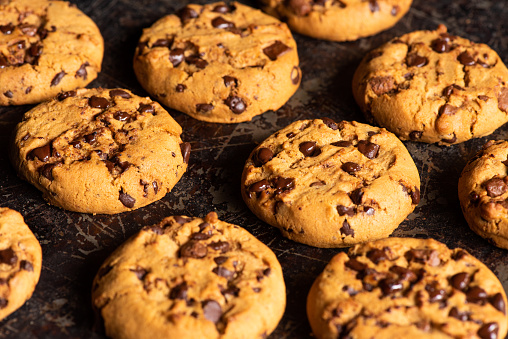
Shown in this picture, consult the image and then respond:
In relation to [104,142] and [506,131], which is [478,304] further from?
[104,142]

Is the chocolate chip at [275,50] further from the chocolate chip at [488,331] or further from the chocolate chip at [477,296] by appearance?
the chocolate chip at [488,331]

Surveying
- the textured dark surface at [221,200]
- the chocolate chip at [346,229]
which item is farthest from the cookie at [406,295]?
the textured dark surface at [221,200]

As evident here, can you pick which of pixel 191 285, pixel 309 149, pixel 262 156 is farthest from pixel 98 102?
pixel 191 285

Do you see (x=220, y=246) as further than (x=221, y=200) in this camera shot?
No

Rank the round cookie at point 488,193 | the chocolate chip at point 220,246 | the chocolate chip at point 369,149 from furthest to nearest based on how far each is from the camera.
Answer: the chocolate chip at point 369,149 → the round cookie at point 488,193 → the chocolate chip at point 220,246

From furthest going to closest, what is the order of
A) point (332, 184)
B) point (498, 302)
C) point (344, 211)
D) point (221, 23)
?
point (221, 23), point (332, 184), point (344, 211), point (498, 302)

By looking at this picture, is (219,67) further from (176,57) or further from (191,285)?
(191,285)

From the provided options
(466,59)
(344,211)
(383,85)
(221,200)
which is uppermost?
(466,59)

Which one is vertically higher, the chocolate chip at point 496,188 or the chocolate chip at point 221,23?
the chocolate chip at point 221,23
